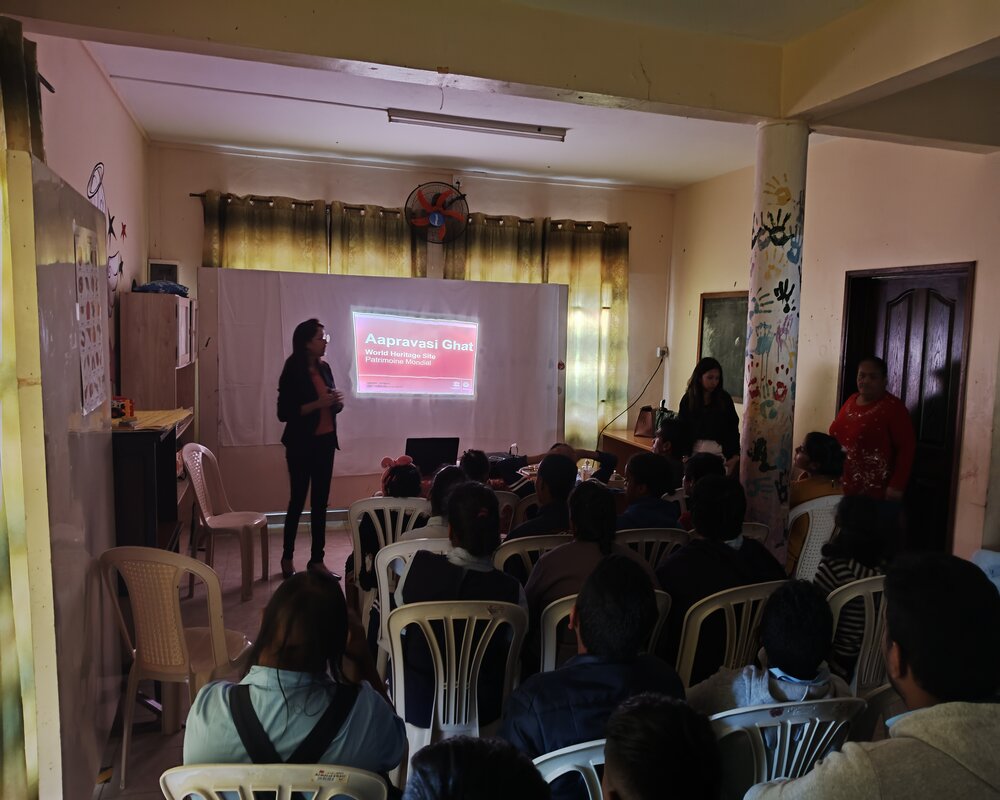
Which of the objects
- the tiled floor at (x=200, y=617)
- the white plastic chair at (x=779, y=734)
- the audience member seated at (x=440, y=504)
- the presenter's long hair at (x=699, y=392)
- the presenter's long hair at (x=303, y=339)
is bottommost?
the tiled floor at (x=200, y=617)

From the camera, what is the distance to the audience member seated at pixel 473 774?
0.88 meters

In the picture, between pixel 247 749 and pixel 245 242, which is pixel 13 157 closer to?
pixel 247 749

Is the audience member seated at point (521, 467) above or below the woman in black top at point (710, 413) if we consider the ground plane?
below

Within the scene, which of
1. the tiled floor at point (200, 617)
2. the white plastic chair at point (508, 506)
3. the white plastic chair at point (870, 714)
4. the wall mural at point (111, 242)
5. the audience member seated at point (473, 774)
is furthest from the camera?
the wall mural at point (111, 242)

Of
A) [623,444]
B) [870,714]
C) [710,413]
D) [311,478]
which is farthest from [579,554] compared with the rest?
[623,444]

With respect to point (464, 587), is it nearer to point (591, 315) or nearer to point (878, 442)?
point (878, 442)

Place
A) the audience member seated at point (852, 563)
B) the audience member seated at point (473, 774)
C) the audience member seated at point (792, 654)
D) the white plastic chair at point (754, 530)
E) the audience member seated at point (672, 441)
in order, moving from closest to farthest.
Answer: the audience member seated at point (473, 774) < the audience member seated at point (792, 654) < the audience member seated at point (852, 563) < the white plastic chair at point (754, 530) < the audience member seated at point (672, 441)

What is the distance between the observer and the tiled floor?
88.7 inches

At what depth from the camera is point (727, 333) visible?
224 inches

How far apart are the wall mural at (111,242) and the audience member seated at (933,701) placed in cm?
339

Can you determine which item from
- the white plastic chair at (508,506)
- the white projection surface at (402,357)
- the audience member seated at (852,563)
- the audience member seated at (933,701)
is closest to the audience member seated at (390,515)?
the white plastic chair at (508,506)

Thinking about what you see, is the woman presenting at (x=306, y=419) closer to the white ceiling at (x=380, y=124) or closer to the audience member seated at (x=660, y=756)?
the white ceiling at (x=380, y=124)

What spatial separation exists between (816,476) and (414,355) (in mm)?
3399

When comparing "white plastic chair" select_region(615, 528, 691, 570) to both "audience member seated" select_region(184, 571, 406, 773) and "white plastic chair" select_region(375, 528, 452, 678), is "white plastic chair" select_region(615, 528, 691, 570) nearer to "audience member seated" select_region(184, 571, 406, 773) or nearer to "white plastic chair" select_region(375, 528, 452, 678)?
"white plastic chair" select_region(375, 528, 452, 678)
